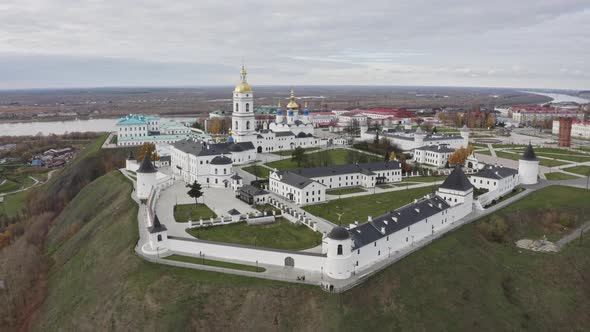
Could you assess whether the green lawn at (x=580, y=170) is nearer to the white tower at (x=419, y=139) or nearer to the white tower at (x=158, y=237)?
the white tower at (x=419, y=139)

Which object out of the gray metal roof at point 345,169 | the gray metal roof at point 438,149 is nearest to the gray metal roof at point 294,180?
the gray metal roof at point 345,169

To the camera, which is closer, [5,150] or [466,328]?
[466,328]

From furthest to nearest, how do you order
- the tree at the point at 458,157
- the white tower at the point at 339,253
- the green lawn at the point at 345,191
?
the tree at the point at 458,157
the green lawn at the point at 345,191
the white tower at the point at 339,253

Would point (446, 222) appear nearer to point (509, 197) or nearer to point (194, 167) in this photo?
point (509, 197)

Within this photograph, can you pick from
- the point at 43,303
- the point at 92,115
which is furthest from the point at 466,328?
the point at 92,115

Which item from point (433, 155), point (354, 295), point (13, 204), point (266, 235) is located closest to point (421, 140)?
point (433, 155)

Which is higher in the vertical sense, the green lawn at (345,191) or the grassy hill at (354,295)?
the green lawn at (345,191)
